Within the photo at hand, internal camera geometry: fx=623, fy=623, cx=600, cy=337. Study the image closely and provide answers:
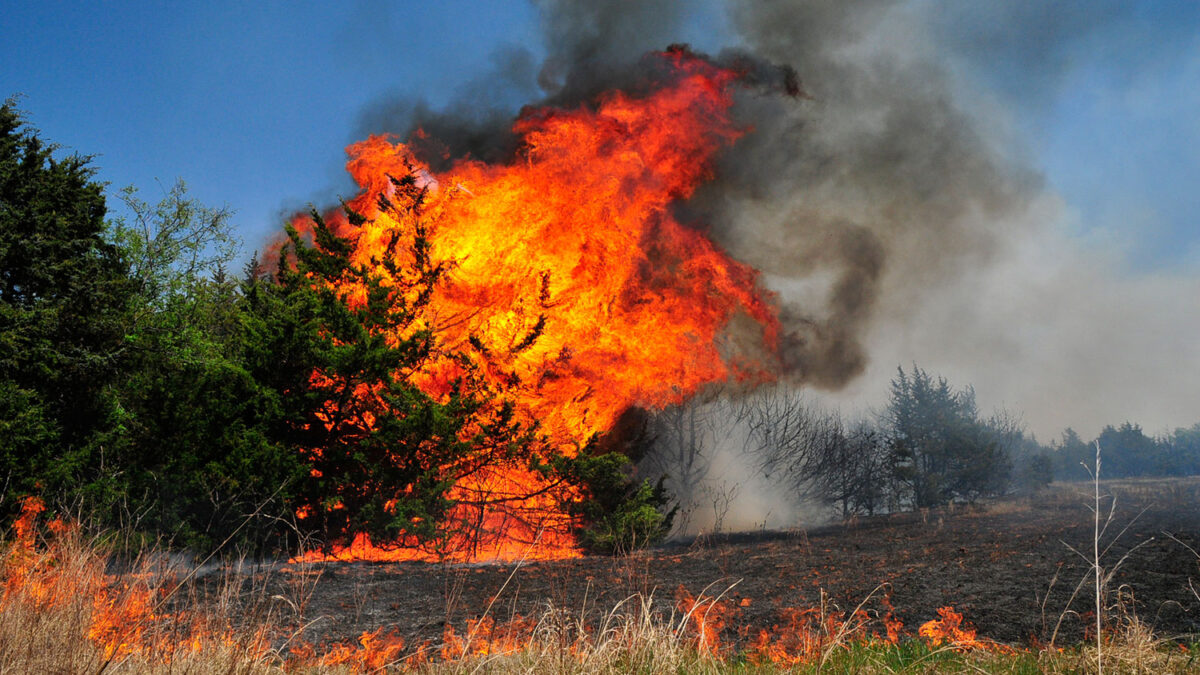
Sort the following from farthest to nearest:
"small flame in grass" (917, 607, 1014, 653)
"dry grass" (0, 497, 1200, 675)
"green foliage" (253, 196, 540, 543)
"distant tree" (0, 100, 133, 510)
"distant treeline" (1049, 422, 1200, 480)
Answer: "distant treeline" (1049, 422, 1200, 480) < "green foliage" (253, 196, 540, 543) < "distant tree" (0, 100, 133, 510) < "small flame in grass" (917, 607, 1014, 653) < "dry grass" (0, 497, 1200, 675)

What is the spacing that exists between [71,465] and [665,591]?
1077cm

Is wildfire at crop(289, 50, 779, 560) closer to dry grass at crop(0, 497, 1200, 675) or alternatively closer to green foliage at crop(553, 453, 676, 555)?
green foliage at crop(553, 453, 676, 555)

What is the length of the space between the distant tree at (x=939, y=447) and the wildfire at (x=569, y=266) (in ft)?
53.4

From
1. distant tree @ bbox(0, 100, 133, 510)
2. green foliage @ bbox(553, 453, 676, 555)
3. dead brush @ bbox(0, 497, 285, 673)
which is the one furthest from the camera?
green foliage @ bbox(553, 453, 676, 555)

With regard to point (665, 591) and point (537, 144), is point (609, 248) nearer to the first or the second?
point (537, 144)

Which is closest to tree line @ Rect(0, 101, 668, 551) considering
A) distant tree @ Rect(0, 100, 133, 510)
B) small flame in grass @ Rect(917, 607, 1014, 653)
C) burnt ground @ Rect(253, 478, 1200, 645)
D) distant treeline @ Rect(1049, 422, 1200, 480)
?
distant tree @ Rect(0, 100, 133, 510)

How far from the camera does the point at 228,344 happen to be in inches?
596

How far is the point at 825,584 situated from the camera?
7.99 m

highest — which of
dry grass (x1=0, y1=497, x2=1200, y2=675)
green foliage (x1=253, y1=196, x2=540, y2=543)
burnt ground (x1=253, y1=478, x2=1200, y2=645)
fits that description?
green foliage (x1=253, y1=196, x2=540, y2=543)

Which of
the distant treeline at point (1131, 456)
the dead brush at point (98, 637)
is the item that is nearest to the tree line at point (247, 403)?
the dead brush at point (98, 637)

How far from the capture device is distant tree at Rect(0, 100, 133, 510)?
1095 cm

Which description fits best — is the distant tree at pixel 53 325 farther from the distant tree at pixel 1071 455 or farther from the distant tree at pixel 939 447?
the distant tree at pixel 1071 455

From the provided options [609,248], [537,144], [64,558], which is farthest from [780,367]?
[64,558]

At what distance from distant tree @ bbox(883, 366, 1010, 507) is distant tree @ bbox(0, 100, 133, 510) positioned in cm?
2850
